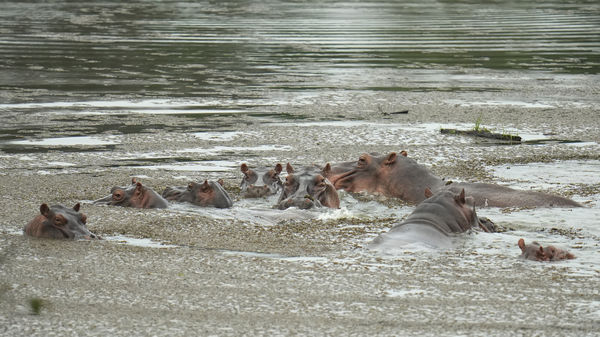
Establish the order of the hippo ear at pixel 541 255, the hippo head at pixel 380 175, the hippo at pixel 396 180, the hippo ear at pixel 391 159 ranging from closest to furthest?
the hippo ear at pixel 541 255 < the hippo at pixel 396 180 < the hippo head at pixel 380 175 < the hippo ear at pixel 391 159

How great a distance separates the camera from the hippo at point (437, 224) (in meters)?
7.19

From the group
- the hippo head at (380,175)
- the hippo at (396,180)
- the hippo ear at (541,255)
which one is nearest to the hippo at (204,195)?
the hippo at (396,180)

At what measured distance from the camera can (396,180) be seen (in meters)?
9.73

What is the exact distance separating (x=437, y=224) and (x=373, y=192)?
7.83 feet

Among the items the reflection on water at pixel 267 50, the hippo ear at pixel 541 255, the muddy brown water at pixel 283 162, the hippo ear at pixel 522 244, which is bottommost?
the reflection on water at pixel 267 50

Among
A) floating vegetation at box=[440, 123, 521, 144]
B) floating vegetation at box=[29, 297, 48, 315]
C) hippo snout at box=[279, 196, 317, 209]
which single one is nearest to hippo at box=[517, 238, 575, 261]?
hippo snout at box=[279, 196, 317, 209]

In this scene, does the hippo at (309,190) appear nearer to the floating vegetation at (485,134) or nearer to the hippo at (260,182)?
the hippo at (260,182)

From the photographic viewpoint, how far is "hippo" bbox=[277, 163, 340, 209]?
8.64 m

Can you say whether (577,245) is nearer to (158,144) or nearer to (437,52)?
(158,144)

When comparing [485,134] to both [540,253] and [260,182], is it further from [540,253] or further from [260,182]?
[540,253]

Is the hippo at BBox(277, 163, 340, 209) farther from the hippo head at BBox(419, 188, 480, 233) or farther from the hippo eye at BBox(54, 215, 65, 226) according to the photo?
the hippo eye at BBox(54, 215, 65, 226)

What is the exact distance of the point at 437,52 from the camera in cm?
2142

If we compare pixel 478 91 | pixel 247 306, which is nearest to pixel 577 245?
pixel 247 306

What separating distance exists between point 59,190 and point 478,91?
329 inches
